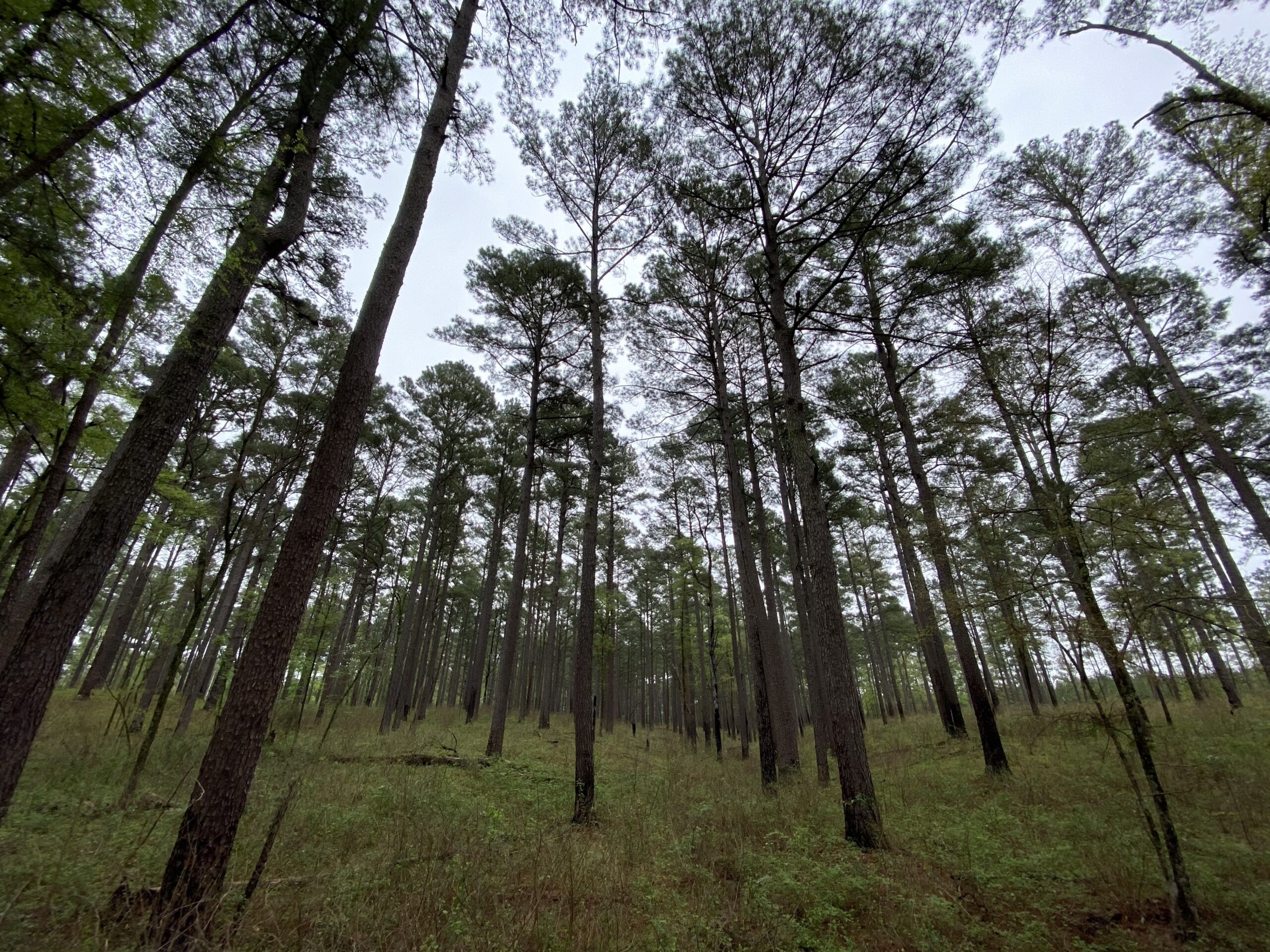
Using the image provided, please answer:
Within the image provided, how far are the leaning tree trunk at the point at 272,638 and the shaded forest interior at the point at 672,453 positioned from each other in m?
0.03

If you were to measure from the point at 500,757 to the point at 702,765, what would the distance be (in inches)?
205

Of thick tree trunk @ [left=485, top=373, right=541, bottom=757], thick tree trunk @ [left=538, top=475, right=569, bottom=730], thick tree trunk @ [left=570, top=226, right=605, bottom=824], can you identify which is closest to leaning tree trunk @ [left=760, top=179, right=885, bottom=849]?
thick tree trunk @ [left=570, top=226, right=605, bottom=824]

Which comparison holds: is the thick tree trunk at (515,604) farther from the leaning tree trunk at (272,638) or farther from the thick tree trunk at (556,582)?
the leaning tree trunk at (272,638)

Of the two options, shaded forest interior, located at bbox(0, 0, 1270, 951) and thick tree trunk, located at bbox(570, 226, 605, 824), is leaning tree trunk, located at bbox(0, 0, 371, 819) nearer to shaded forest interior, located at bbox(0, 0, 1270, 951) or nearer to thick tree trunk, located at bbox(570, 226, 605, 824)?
shaded forest interior, located at bbox(0, 0, 1270, 951)

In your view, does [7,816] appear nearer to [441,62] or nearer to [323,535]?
[323,535]

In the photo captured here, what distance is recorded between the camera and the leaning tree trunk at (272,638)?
9.28 ft

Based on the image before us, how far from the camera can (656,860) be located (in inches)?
177

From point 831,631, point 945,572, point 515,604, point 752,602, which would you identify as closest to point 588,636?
point 831,631

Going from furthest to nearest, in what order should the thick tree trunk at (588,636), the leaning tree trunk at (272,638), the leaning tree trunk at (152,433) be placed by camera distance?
the thick tree trunk at (588,636), the leaning tree trunk at (152,433), the leaning tree trunk at (272,638)

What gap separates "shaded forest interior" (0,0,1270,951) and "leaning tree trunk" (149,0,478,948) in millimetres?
31

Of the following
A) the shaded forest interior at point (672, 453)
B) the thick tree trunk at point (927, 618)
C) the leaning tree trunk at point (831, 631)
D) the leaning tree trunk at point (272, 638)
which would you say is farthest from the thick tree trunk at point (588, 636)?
the thick tree trunk at point (927, 618)

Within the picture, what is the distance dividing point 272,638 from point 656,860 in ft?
13.2

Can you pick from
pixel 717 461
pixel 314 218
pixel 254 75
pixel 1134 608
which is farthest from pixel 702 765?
pixel 254 75

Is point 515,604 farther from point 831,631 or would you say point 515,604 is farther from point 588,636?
point 831,631
